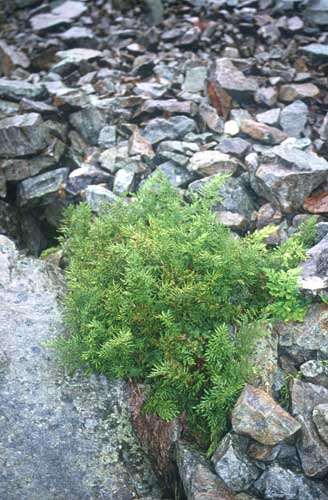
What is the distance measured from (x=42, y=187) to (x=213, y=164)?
2.91 metres

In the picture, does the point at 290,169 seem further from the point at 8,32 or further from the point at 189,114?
the point at 8,32

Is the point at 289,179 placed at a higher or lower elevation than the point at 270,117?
higher

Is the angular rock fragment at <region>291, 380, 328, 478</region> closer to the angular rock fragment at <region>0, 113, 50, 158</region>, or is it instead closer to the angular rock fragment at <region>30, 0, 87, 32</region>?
the angular rock fragment at <region>0, 113, 50, 158</region>

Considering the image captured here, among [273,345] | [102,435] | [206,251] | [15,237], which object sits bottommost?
[15,237]

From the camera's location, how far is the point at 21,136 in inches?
375

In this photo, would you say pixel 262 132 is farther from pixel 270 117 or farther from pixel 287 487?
pixel 287 487

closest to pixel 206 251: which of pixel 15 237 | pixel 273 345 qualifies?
pixel 273 345

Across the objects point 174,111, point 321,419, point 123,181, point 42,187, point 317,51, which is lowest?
point 42,187

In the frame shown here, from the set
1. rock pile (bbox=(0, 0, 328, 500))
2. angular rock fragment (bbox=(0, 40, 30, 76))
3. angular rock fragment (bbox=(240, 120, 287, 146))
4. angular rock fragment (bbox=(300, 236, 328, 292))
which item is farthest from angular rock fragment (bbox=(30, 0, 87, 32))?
angular rock fragment (bbox=(300, 236, 328, 292))

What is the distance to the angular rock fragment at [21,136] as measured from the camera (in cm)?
948

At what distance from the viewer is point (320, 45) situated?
10.9 meters

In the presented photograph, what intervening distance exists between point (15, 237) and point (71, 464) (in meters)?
4.81

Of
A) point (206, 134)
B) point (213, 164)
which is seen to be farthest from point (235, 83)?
point (213, 164)

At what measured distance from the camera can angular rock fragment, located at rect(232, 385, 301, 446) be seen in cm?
505
